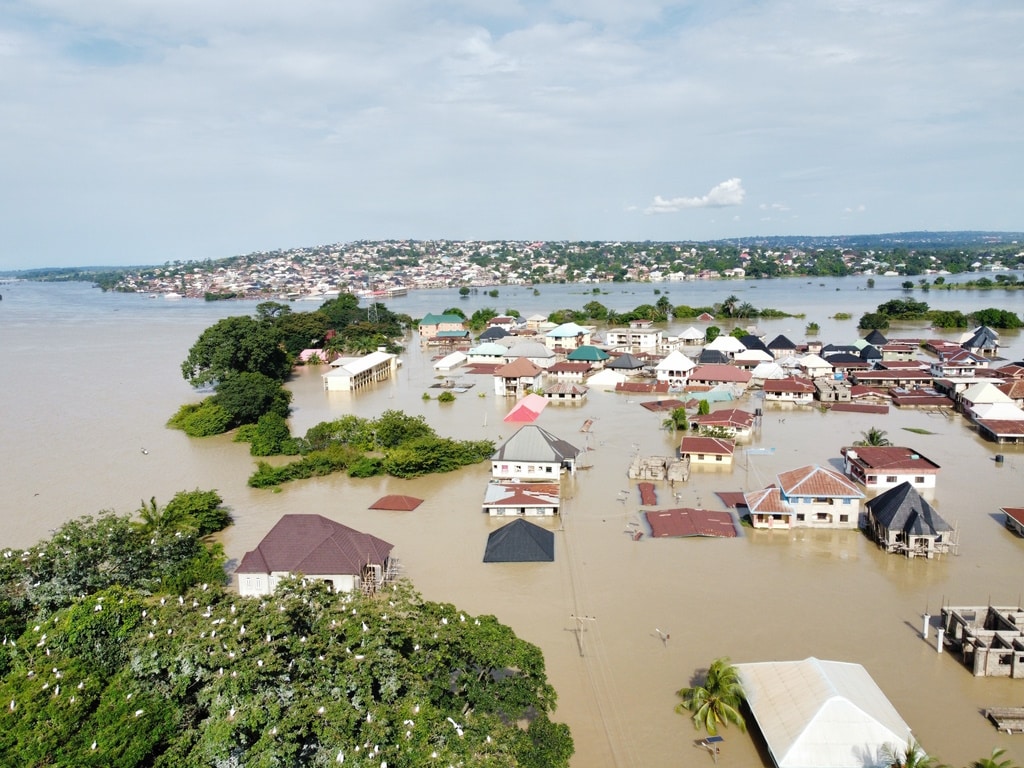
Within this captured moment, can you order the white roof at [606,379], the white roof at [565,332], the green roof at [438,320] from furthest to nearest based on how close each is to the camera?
the green roof at [438,320]
the white roof at [565,332]
the white roof at [606,379]

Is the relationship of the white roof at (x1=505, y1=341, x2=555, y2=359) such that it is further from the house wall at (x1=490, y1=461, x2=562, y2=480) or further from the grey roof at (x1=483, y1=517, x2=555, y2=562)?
the grey roof at (x1=483, y1=517, x2=555, y2=562)

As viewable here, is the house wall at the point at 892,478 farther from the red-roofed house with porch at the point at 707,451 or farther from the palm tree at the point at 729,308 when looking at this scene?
the palm tree at the point at 729,308

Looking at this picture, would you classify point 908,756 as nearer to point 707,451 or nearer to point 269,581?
point 269,581

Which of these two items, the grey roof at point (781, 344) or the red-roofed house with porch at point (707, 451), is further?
the grey roof at point (781, 344)

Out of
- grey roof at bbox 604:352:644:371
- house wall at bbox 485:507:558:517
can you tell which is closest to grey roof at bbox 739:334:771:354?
grey roof at bbox 604:352:644:371

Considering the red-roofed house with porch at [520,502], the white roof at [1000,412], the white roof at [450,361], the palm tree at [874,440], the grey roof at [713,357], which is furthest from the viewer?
the white roof at [450,361]

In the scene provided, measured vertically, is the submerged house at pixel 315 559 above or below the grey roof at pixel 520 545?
above

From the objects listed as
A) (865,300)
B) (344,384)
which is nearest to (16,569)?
(344,384)

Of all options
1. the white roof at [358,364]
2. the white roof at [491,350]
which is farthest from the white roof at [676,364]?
the white roof at [358,364]

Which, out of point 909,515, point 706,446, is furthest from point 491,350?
point 909,515
